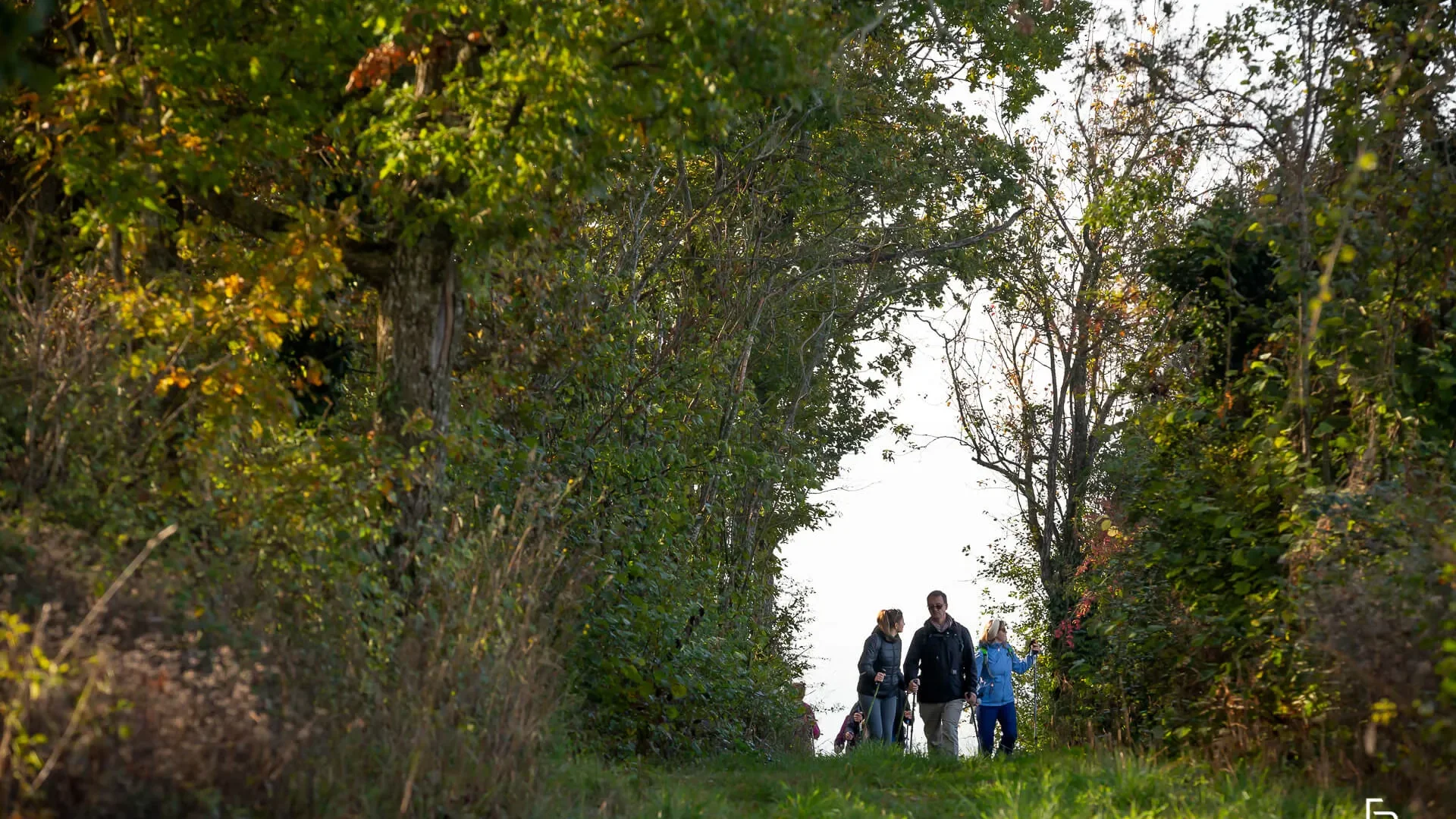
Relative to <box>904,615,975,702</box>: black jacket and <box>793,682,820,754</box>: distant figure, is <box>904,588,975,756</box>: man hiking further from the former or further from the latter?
<box>793,682,820,754</box>: distant figure

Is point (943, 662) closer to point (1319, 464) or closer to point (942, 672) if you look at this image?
point (942, 672)

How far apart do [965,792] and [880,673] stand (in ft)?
15.6

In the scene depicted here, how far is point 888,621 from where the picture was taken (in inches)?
575

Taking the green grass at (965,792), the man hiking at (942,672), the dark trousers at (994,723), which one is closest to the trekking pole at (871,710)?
the man hiking at (942,672)

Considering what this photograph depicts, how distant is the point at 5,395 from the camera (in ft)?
22.5

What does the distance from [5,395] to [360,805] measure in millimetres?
2879

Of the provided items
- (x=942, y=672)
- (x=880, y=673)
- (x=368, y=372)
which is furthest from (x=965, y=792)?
(x=368, y=372)

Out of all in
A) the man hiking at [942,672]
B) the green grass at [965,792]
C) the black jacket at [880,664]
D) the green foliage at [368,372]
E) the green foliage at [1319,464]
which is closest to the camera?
the green foliage at [368,372]

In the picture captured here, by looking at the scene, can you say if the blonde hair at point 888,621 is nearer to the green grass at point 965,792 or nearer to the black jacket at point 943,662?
the black jacket at point 943,662

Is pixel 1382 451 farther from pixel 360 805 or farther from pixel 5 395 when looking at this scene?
pixel 5 395

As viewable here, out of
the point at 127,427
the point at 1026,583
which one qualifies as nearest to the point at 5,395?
the point at 127,427

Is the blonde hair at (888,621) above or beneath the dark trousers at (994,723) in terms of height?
above

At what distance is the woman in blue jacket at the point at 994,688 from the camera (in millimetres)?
13883

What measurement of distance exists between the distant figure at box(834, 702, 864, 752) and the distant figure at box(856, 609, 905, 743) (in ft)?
1.18
